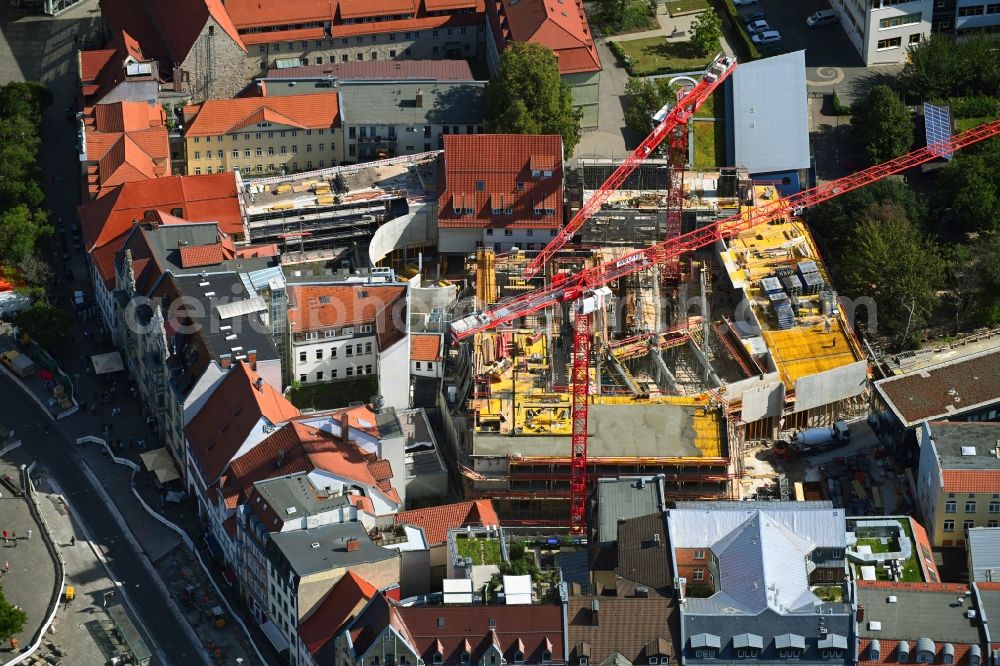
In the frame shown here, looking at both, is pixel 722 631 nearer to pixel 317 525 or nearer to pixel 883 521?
pixel 883 521

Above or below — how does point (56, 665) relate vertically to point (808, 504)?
below

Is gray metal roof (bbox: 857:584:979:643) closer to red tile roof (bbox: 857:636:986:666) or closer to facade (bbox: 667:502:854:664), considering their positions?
red tile roof (bbox: 857:636:986:666)

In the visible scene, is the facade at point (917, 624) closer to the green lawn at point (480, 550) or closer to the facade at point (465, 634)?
the facade at point (465, 634)

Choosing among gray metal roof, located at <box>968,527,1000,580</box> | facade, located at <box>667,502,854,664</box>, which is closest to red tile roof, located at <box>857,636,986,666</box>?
facade, located at <box>667,502,854,664</box>

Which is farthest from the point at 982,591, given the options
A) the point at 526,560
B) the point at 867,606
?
the point at 526,560

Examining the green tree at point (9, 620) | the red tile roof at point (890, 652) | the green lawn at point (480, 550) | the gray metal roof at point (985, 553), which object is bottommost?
the red tile roof at point (890, 652)

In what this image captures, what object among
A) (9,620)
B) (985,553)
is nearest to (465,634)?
(9,620)

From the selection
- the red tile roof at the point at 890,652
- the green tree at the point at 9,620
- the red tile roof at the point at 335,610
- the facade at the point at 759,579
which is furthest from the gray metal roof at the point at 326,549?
the red tile roof at the point at 890,652
